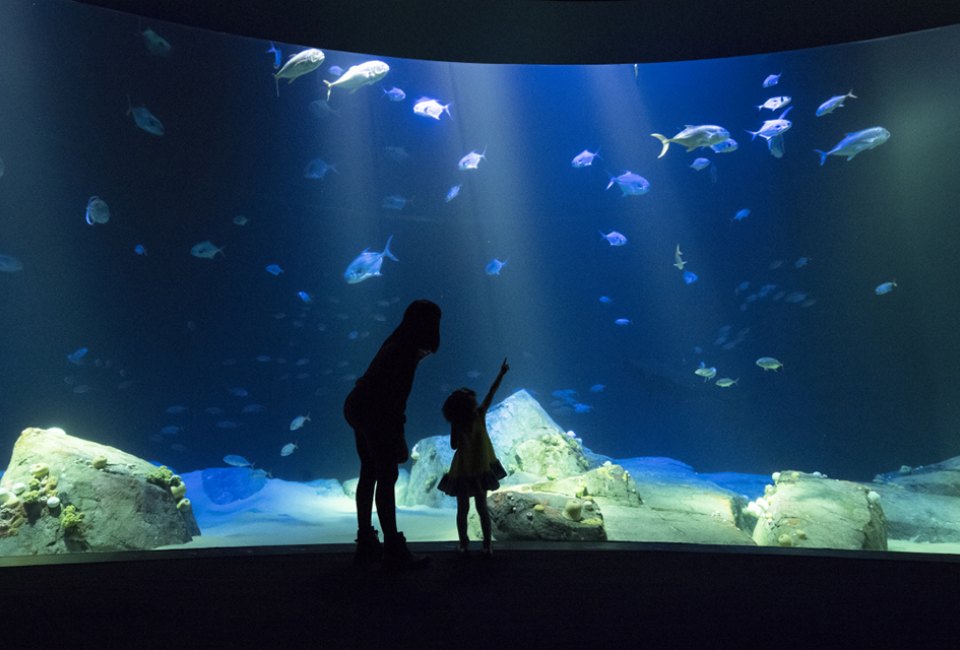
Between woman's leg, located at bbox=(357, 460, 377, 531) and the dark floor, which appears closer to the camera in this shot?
the dark floor

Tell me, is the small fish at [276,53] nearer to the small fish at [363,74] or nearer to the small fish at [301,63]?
the small fish at [363,74]

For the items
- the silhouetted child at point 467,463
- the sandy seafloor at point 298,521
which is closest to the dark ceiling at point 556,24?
the silhouetted child at point 467,463

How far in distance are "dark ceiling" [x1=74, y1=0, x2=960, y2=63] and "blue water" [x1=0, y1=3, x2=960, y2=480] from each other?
5292 millimetres

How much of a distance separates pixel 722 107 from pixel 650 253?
7.72 meters

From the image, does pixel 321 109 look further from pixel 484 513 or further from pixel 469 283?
pixel 484 513

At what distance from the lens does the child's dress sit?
3331 mm

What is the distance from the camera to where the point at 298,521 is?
1027 centimetres

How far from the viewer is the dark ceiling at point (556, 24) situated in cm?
529

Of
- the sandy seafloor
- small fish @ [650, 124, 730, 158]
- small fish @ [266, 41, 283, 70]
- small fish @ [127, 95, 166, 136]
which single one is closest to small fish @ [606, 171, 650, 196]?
small fish @ [650, 124, 730, 158]

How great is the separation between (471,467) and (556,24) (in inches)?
171

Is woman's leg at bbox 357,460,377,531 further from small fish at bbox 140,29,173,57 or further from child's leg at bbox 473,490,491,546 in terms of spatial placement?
small fish at bbox 140,29,173,57

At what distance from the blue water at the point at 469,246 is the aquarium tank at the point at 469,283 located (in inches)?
3.1

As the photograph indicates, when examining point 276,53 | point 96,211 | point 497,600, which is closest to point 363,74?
point 276,53

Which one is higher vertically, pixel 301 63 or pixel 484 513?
pixel 301 63
